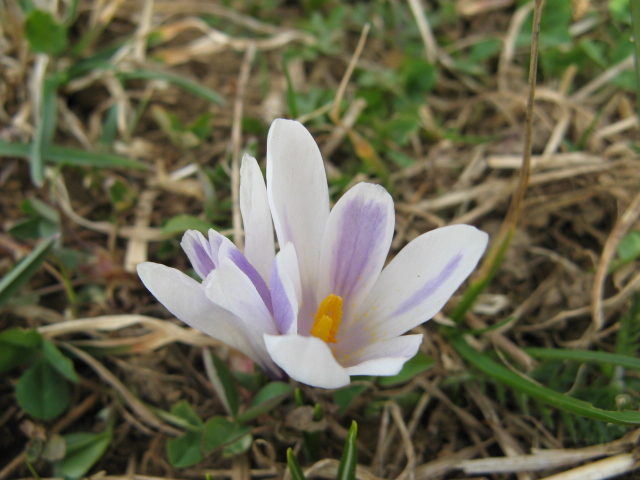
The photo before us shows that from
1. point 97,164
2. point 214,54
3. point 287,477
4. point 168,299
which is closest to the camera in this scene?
point 168,299

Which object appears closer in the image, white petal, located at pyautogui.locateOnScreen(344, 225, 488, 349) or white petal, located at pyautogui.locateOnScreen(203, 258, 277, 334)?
white petal, located at pyautogui.locateOnScreen(203, 258, 277, 334)

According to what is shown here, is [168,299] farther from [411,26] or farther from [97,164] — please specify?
[411,26]

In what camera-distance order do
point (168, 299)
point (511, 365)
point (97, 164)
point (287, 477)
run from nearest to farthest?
point (168, 299) → point (287, 477) → point (511, 365) → point (97, 164)

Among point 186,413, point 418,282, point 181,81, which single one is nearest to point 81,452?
point 186,413

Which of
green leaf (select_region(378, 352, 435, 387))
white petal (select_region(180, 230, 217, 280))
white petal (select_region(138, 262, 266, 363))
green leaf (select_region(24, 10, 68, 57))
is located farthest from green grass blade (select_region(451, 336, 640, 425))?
green leaf (select_region(24, 10, 68, 57))

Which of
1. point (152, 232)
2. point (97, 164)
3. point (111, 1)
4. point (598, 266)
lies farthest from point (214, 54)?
point (598, 266)

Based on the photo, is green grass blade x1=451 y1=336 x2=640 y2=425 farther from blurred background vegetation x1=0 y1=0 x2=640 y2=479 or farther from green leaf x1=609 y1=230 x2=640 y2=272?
green leaf x1=609 y1=230 x2=640 y2=272

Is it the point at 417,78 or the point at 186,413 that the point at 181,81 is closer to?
the point at 417,78
